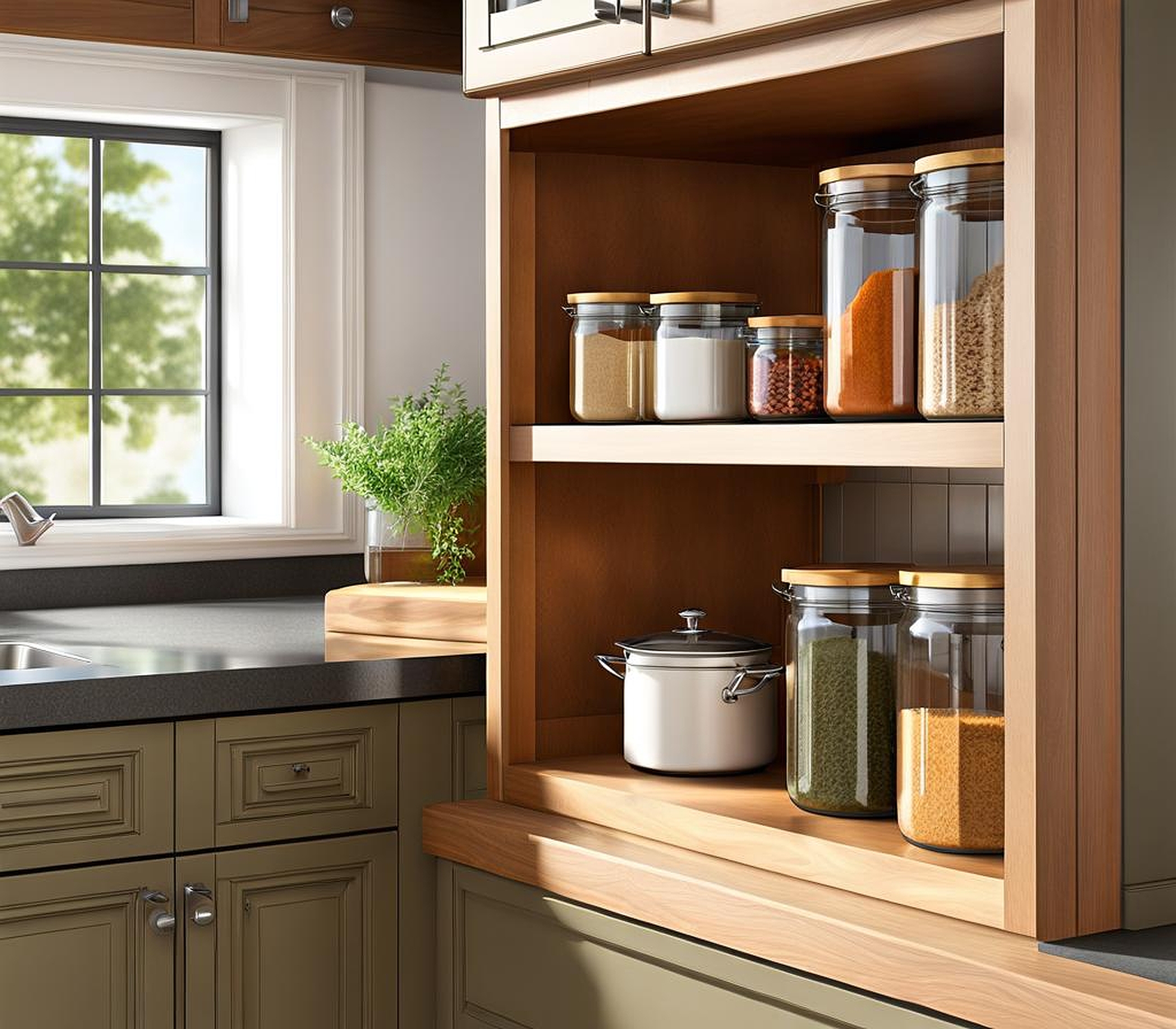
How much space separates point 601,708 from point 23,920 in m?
0.72

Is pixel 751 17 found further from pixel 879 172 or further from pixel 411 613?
pixel 411 613

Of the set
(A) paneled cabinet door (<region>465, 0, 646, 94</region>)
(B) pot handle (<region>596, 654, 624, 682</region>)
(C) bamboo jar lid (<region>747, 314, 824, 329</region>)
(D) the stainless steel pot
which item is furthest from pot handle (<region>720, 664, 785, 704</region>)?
(A) paneled cabinet door (<region>465, 0, 646, 94</region>)

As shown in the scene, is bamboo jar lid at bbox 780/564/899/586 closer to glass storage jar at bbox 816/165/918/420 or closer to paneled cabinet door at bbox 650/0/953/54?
glass storage jar at bbox 816/165/918/420

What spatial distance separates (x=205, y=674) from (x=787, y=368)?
32.8 inches

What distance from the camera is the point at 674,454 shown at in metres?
1.58

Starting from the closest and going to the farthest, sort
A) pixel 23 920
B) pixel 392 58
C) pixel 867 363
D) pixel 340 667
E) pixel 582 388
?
pixel 867 363 → pixel 582 388 → pixel 23 920 → pixel 340 667 → pixel 392 58

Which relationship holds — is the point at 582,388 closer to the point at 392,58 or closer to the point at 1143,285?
the point at 1143,285

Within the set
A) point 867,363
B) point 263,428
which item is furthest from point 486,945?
point 263,428

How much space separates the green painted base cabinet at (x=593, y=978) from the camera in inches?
54.1

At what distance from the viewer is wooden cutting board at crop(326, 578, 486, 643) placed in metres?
2.19

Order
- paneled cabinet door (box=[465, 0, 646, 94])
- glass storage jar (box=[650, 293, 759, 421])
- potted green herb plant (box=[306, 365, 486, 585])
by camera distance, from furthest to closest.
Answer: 1. potted green herb plant (box=[306, 365, 486, 585])
2. glass storage jar (box=[650, 293, 759, 421])
3. paneled cabinet door (box=[465, 0, 646, 94])

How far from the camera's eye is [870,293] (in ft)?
4.82

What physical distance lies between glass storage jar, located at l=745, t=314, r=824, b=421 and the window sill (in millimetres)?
1470

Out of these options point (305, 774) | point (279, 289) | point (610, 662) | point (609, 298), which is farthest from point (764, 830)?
point (279, 289)
